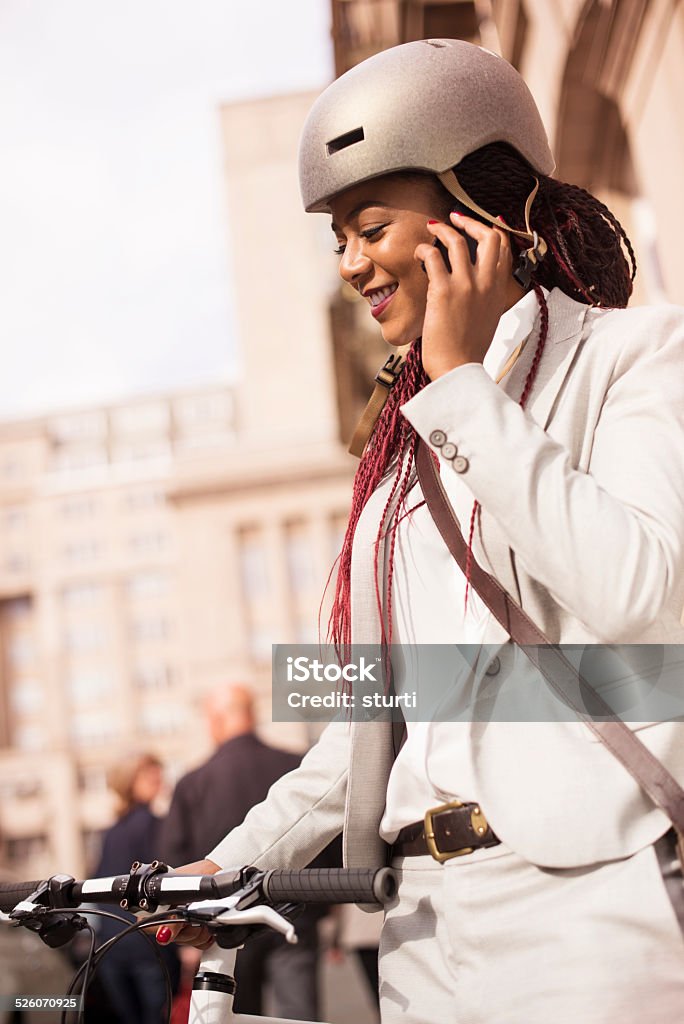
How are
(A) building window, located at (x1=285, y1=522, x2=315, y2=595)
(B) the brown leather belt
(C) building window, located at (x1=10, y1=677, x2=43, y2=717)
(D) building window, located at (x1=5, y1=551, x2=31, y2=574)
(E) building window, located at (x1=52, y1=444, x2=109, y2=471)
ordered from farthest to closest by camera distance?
(E) building window, located at (x1=52, y1=444, x2=109, y2=471), (D) building window, located at (x1=5, y1=551, x2=31, y2=574), (C) building window, located at (x1=10, y1=677, x2=43, y2=717), (A) building window, located at (x1=285, y1=522, x2=315, y2=595), (B) the brown leather belt

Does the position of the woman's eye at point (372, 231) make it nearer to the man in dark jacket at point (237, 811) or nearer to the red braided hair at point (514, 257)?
the red braided hair at point (514, 257)

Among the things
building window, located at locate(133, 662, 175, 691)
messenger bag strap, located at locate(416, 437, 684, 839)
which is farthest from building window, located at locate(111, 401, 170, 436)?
messenger bag strap, located at locate(416, 437, 684, 839)

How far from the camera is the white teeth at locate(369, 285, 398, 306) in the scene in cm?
172

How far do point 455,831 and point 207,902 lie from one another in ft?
1.19

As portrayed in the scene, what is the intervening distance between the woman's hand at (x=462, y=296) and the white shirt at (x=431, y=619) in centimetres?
5

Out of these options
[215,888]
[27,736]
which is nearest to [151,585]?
[27,736]

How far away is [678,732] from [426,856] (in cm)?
39

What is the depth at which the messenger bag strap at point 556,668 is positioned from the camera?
1307 millimetres

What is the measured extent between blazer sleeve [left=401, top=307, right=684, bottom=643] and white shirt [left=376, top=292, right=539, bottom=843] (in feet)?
0.23

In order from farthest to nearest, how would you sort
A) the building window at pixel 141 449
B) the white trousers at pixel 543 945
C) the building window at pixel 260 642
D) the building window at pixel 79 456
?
the building window at pixel 141 449 < the building window at pixel 79 456 < the building window at pixel 260 642 < the white trousers at pixel 543 945

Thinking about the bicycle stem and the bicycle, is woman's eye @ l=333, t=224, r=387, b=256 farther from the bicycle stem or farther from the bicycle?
the bicycle stem

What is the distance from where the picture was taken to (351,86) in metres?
1.77

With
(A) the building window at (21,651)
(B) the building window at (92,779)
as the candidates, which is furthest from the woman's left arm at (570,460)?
(A) the building window at (21,651)

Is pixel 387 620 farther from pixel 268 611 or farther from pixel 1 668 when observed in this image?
pixel 1 668
